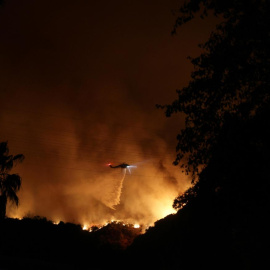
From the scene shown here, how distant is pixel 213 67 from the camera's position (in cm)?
728

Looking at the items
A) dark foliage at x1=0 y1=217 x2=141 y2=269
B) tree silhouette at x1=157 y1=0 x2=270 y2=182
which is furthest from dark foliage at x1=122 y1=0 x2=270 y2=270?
dark foliage at x1=0 y1=217 x2=141 y2=269

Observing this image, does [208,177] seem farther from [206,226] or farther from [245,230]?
[206,226]

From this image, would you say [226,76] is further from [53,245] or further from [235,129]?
[53,245]

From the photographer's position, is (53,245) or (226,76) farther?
(53,245)

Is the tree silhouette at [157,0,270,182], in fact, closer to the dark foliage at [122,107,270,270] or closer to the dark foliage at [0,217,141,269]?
the dark foliage at [122,107,270,270]

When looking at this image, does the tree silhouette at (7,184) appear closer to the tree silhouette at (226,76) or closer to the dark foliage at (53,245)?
the dark foliage at (53,245)

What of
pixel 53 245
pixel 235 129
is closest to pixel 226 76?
pixel 235 129

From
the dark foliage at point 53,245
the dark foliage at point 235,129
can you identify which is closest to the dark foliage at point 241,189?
the dark foliage at point 235,129

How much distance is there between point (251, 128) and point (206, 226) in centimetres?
483

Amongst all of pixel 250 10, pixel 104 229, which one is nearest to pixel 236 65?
pixel 250 10

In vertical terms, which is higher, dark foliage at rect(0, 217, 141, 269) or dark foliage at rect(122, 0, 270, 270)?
dark foliage at rect(0, 217, 141, 269)

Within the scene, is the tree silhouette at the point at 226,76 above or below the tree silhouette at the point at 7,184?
below

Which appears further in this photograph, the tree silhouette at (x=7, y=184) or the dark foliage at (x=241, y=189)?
the tree silhouette at (x=7, y=184)

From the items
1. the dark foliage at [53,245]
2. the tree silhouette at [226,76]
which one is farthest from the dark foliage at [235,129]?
the dark foliage at [53,245]
